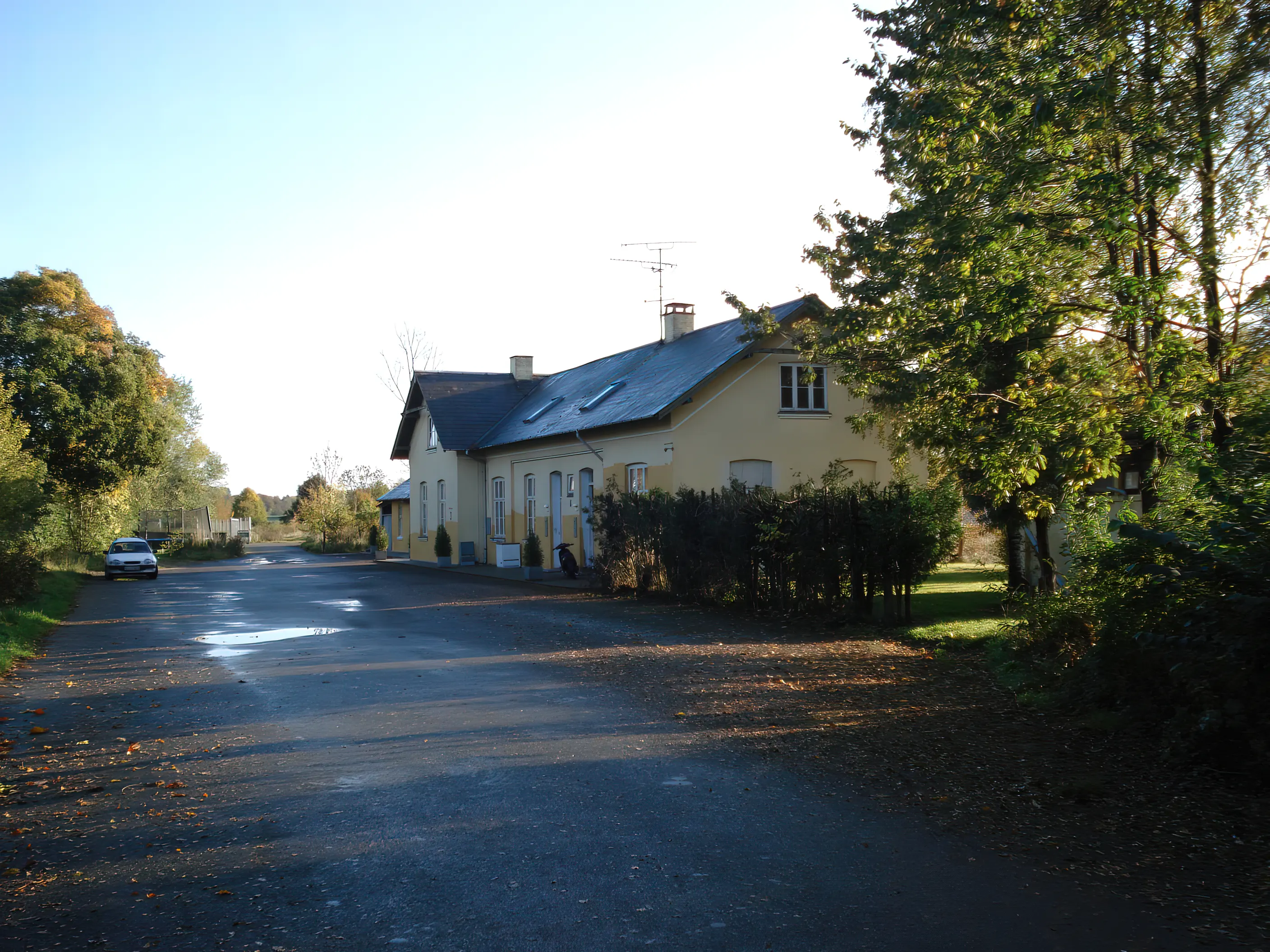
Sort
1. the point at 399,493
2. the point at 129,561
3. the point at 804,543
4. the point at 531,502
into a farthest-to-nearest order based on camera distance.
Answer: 1. the point at 399,493
2. the point at 129,561
3. the point at 531,502
4. the point at 804,543

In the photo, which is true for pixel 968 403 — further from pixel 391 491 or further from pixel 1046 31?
pixel 391 491

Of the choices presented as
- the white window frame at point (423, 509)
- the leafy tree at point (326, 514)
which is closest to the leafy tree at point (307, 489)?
the leafy tree at point (326, 514)

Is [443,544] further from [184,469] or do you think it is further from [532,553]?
[184,469]

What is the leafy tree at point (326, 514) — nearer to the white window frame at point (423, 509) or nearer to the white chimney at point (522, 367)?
the white window frame at point (423, 509)

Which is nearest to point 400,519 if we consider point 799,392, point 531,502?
point 531,502

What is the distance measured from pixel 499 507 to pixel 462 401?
516 centimetres

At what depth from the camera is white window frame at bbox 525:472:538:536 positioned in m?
30.6

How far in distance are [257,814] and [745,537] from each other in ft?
35.8

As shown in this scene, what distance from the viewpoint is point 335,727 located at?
327 inches

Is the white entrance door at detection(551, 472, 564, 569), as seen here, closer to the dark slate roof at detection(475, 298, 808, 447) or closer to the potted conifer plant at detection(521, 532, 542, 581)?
the potted conifer plant at detection(521, 532, 542, 581)

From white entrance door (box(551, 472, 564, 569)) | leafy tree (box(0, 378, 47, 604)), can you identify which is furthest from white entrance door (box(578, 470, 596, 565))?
leafy tree (box(0, 378, 47, 604))

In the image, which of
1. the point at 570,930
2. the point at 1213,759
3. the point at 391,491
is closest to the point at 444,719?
the point at 570,930

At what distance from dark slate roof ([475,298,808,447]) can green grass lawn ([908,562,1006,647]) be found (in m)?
6.08

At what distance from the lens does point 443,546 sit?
3666 cm
